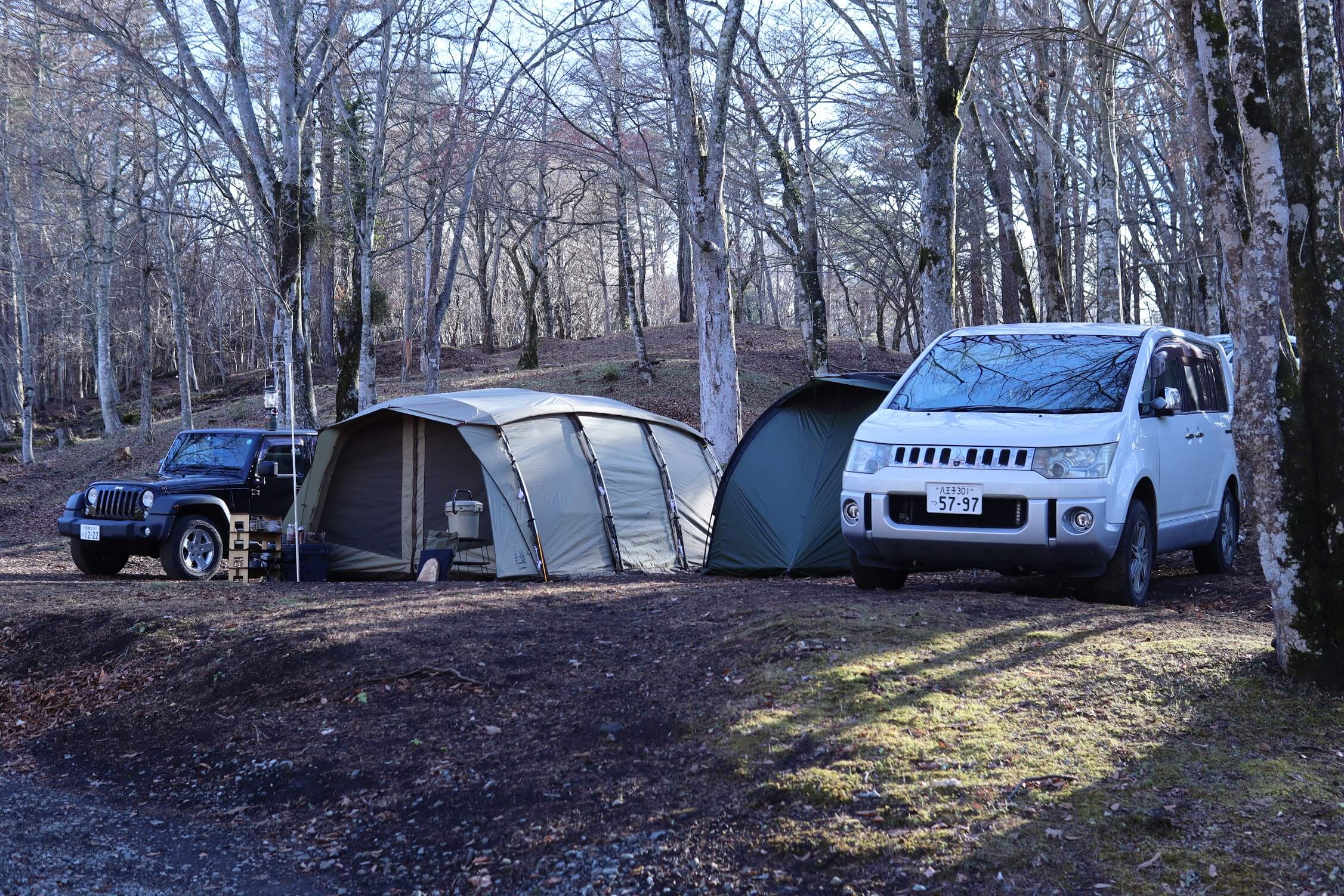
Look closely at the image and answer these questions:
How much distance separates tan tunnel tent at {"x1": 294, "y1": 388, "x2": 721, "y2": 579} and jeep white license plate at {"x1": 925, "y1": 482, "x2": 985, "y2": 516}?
15.5 ft

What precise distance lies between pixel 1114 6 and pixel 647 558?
1113 cm

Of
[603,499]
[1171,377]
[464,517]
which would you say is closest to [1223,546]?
[1171,377]

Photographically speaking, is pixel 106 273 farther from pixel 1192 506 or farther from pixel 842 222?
pixel 1192 506

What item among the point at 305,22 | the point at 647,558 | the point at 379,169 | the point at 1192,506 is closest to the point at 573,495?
the point at 647,558

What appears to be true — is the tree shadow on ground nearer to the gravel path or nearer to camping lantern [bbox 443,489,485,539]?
the gravel path

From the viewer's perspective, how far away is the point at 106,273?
103ft

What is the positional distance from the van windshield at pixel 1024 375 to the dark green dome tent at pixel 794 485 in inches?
47.4

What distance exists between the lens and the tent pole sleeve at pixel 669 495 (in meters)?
12.4

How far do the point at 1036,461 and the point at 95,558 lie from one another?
10.8 m

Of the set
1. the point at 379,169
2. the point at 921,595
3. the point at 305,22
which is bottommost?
the point at 921,595

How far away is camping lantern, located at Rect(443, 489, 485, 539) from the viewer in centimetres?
1120

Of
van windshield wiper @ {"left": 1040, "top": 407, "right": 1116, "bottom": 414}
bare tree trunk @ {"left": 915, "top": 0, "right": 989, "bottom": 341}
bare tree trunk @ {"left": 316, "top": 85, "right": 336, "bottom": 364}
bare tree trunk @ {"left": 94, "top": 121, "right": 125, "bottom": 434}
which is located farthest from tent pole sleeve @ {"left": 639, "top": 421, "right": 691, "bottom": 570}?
bare tree trunk @ {"left": 94, "top": 121, "right": 125, "bottom": 434}

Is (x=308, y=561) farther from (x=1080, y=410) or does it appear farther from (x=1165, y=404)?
(x=1165, y=404)

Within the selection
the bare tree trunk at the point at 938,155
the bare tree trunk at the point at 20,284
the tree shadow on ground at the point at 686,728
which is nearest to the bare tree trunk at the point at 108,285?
the bare tree trunk at the point at 20,284
